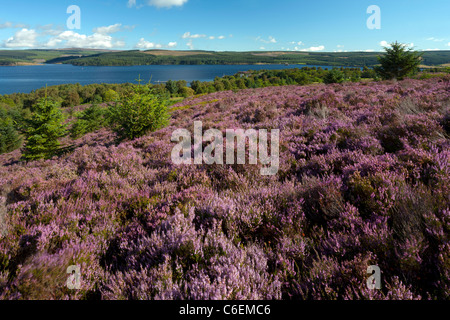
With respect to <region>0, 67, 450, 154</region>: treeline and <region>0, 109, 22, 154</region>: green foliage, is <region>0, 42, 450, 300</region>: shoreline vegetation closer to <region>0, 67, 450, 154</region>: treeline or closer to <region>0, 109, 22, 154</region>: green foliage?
<region>0, 67, 450, 154</region>: treeline

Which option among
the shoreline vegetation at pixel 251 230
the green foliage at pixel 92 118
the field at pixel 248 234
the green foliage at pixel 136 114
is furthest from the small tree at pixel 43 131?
the green foliage at pixel 92 118

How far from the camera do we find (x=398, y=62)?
88.6 ft

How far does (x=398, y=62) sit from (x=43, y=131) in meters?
37.7

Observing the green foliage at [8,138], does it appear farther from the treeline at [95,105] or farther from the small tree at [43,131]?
the small tree at [43,131]

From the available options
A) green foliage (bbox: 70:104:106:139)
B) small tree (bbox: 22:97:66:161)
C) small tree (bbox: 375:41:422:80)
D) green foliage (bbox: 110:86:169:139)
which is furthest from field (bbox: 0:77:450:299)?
small tree (bbox: 375:41:422:80)

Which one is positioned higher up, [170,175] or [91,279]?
[170,175]

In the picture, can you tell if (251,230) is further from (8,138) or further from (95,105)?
(8,138)

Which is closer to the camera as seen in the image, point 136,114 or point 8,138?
point 136,114

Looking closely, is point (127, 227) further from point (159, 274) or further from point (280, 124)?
point (280, 124)

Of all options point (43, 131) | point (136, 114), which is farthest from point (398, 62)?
point (43, 131)

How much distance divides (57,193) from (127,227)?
1.99 metres

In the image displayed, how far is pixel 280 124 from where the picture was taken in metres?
7.63
